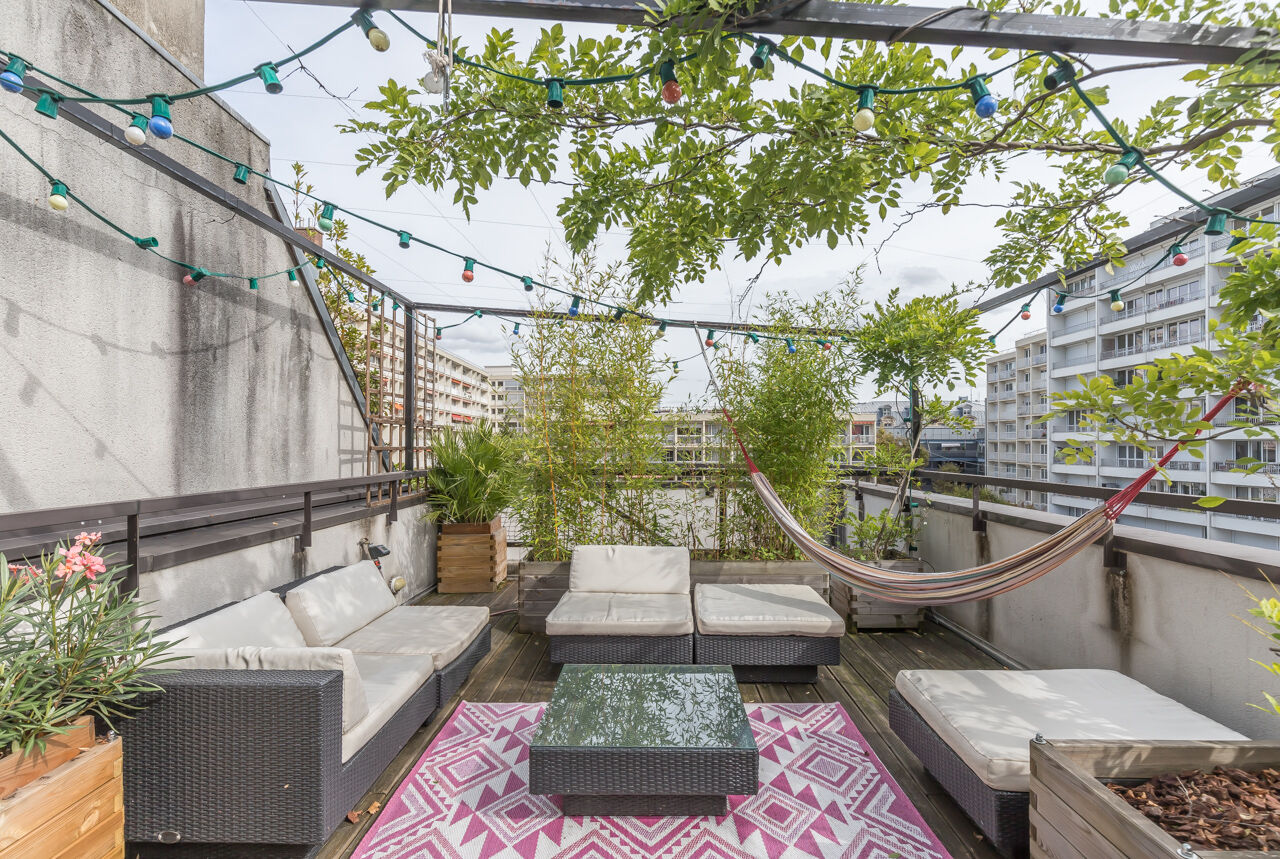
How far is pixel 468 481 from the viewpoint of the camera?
15.0ft

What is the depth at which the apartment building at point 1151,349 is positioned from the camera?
6.91ft

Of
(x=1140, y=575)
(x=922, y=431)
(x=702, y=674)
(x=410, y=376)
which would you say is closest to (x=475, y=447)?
(x=410, y=376)

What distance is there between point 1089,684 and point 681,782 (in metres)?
1.44

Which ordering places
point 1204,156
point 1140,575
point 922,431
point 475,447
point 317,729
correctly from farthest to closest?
1. point 475,447
2. point 922,431
3. point 1140,575
4. point 1204,156
5. point 317,729

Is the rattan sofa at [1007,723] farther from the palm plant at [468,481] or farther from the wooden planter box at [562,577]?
the palm plant at [468,481]

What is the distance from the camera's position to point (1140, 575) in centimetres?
231

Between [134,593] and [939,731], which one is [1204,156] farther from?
[134,593]

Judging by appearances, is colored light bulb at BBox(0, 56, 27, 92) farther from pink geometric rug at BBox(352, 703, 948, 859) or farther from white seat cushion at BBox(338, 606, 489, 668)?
pink geometric rug at BBox(352, 703, 948, 859)

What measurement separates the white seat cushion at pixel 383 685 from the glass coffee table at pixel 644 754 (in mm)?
526

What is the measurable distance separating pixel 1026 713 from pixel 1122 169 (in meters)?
1.58

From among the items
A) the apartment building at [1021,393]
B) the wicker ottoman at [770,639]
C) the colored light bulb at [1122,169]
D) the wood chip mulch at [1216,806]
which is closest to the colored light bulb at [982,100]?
the colored light bulb at [1122,169]

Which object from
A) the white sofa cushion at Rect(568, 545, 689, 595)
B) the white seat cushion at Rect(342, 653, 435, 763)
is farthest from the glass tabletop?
the white sofa cushion at Rect(568, 545, 689, 595)

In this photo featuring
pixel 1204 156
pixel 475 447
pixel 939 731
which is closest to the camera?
pixel 1204 156

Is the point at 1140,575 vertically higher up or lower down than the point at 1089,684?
higher up
